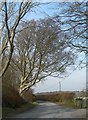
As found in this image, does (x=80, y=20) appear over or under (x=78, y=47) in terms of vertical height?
over

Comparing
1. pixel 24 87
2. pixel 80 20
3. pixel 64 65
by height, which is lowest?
pixel 24 87

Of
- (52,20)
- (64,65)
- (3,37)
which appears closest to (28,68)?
(64,65)

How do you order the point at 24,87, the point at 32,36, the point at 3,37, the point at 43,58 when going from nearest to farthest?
1. the point at 3,37
2. the point at 32,36
3. the point at 43,58
4. the point at 24,87

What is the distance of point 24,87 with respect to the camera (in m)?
52.1

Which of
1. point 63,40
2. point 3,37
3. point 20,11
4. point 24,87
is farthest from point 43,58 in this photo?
point 63,40

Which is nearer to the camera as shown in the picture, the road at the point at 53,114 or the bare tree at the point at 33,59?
the road at the point at 53,114

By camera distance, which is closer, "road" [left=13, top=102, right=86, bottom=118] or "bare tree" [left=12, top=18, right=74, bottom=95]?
"road" [left=13, top=102, right=86, bottom=118]

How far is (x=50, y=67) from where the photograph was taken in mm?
51469

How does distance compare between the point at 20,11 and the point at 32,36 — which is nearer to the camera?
the point at 20,11

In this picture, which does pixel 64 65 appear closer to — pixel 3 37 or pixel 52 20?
pixel 3 37

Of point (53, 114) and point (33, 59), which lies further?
point (33, 59)

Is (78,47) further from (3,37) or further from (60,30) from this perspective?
(3,37)

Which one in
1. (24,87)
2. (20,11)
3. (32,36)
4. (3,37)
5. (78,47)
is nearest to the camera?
(78,47)

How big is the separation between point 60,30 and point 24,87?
34.8m
